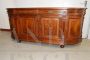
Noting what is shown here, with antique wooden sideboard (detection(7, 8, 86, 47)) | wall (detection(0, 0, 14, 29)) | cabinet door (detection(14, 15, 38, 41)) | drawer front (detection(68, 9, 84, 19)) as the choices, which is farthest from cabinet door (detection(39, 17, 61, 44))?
wall (detection(0, 0, 14, 29))

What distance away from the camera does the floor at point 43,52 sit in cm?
269

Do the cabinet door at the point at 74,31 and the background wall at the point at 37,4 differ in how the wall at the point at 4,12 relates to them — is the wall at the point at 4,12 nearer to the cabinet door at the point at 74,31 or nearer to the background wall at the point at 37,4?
the background wall at the point at 37,4

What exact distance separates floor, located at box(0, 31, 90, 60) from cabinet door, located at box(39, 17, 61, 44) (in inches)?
8.1

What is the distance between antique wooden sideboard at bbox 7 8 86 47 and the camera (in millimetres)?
3012

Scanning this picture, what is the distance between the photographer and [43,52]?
2.93 m

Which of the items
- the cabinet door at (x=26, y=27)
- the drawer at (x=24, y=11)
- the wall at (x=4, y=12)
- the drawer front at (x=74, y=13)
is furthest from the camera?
the wall at (x=4, y=12)

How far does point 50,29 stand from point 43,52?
59cm

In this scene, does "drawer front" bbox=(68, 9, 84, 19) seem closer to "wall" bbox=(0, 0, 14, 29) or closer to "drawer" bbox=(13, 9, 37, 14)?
"drawer" bbox=(13, 9, 37, 14)

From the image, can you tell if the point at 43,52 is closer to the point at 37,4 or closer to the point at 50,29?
the point at 50,29

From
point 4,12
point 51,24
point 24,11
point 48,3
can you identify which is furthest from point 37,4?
point 51,24

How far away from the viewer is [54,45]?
11.1ft

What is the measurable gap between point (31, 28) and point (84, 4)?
5.79 ft

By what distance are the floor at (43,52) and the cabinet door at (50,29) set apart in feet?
0.68

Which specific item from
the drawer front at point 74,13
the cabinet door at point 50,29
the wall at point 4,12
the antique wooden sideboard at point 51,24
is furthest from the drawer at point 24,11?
the wall at point 4,12
